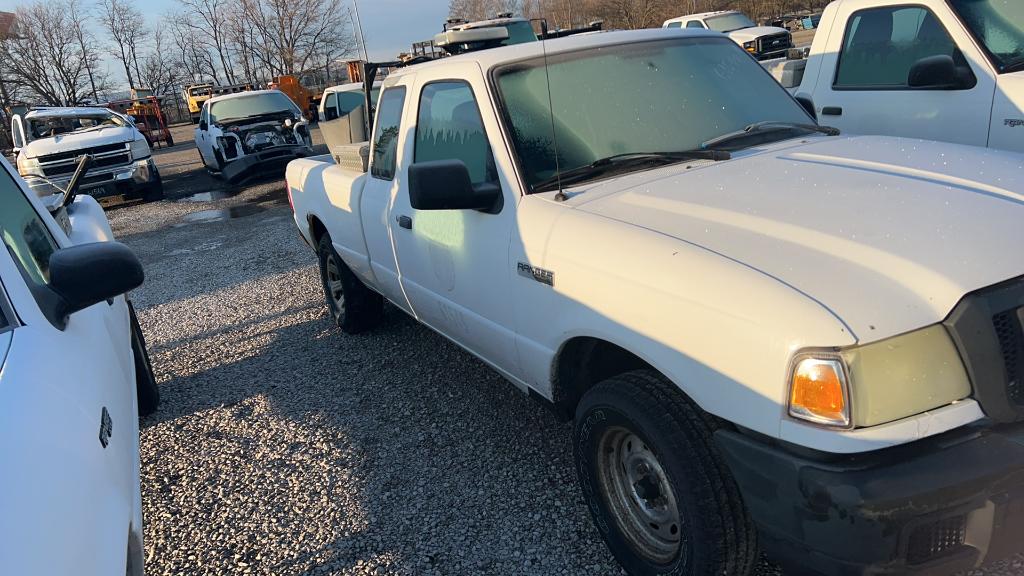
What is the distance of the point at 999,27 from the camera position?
4516mm

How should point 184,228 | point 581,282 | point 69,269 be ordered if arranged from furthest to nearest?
1. point 184,228
2. point 581,282
3. point 69,269

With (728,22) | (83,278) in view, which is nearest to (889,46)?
(83,278)

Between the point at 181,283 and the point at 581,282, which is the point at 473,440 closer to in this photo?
the point at 581,282

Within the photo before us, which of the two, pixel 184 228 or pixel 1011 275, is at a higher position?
pixel 1011 275

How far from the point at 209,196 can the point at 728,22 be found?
1302 centimetres

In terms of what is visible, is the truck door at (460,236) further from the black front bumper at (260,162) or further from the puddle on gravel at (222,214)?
the black front bumper at (260,162)

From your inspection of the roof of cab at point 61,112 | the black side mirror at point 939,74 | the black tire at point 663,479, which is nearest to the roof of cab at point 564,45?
the black side mirror at point 939,74

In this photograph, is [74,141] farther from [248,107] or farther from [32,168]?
[248,107]

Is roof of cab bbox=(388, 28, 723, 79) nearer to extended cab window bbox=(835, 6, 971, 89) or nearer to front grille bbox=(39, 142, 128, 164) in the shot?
extended cab window bbox=(835, 6, 971, 89)

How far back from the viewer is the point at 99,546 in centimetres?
171

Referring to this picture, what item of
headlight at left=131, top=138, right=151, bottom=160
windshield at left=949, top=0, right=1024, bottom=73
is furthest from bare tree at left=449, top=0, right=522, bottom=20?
windshield at left=949, top=0, right=1024, bottom=73

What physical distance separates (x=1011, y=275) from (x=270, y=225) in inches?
406

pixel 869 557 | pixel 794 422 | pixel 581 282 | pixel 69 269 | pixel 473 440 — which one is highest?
pixel 69 269

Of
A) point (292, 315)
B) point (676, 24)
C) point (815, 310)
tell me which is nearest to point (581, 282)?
point (815, 310)
